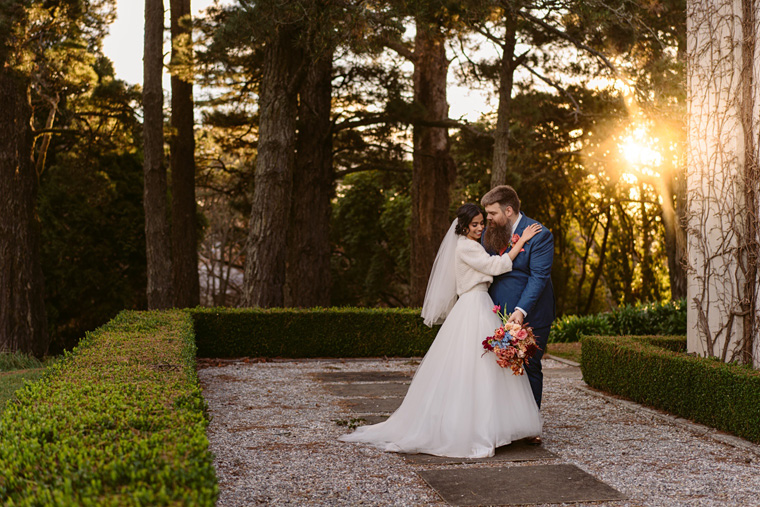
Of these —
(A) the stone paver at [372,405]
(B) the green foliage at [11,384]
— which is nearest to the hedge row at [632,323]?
(A) the stone paver at [372,405]

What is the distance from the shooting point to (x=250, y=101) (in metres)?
17.4

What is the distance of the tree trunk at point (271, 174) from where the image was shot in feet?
41.6

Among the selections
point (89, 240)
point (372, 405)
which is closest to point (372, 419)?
point (372, 405)

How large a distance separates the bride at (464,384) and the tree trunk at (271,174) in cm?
734

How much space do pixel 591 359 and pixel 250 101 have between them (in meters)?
11.7

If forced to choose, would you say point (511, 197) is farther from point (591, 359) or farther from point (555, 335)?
point (555, 335)

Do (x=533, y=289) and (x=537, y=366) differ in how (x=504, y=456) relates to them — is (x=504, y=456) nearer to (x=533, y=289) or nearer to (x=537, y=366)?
(x=537, y=366)

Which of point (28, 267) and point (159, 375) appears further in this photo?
point (28, 267)

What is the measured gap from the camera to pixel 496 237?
18.5ft

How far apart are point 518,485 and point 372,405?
2926 millimetres

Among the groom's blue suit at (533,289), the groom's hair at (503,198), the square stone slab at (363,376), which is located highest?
the groom's hair at (503,198)

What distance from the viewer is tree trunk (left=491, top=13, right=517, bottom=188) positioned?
13.5 metres

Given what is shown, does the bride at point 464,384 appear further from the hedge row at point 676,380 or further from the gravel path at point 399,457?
the hedge row at point 676,380

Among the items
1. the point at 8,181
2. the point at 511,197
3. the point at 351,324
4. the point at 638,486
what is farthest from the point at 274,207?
the point at 638,486
